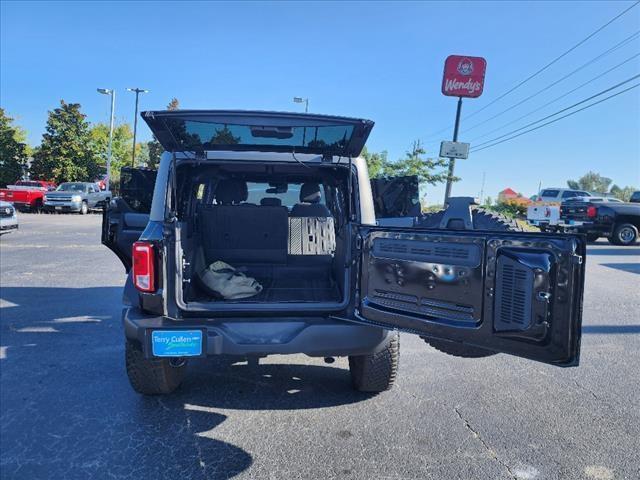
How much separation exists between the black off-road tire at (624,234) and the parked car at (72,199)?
2171 centimetres

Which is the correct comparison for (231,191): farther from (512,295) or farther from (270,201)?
(512,295)

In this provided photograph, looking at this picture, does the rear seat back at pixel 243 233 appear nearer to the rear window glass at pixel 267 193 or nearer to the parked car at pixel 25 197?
the rear window glass at pixel 267 193

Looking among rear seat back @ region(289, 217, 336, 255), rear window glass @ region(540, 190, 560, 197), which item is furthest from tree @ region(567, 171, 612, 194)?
rear seat back @ region(289, 217, 336, 255)

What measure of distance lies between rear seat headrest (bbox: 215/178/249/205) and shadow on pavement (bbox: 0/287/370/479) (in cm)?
152

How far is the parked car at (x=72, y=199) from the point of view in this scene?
23891mm

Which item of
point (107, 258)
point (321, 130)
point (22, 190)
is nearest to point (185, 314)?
point (321, 130)

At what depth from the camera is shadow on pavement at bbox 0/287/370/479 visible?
267 centimetres

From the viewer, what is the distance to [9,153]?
34.9 m

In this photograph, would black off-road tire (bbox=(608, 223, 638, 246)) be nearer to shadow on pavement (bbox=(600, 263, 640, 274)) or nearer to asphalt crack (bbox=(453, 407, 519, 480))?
shadow on pavement (bbox=(600, 263, 640, 274))

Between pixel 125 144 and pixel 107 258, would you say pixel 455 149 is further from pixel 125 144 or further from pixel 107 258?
pixel 125 144

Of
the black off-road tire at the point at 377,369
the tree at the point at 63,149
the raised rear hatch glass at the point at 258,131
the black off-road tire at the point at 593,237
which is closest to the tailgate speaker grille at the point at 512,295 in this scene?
the black off-road tire at the point at 377,369

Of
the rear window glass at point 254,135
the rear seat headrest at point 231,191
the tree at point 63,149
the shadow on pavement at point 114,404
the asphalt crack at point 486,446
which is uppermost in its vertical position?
the tree at point 63,149

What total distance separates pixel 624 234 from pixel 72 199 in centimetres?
2418

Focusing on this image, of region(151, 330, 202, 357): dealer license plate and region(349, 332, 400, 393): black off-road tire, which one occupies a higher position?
region(151, 330, 202, 357): dealer license plate
